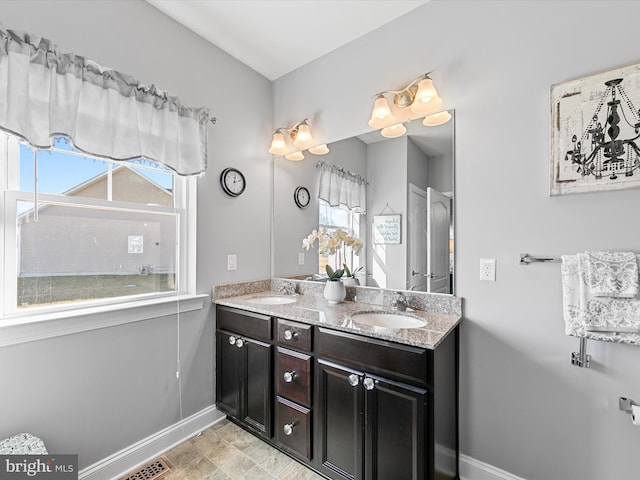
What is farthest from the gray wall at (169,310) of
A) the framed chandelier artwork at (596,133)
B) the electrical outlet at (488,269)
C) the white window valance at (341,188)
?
the framed chandelier artwork at (596,133)

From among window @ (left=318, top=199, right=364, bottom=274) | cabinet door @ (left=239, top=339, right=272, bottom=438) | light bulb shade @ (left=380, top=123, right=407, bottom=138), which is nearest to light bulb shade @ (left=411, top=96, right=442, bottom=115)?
light bulb shade @ (left=380, top=123, right=407, bottom=138)

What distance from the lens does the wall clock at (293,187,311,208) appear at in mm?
2387

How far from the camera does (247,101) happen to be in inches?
93.5

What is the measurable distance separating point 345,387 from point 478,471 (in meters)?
0.87

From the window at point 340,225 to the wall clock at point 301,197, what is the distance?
0.13 metres

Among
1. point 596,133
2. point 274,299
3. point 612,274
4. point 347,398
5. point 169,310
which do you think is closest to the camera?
point 612,274

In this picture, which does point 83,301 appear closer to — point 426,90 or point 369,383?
point 369,383

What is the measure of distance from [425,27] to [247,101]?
4.48 feet

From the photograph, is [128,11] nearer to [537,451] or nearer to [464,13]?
[464,13]

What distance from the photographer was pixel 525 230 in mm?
1464

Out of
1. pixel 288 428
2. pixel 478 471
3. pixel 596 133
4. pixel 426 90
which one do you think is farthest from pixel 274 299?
pixel 596 133

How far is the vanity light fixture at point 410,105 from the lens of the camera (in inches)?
65.9

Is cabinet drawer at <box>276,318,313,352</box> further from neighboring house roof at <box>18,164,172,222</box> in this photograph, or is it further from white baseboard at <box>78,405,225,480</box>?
neighboring house roof at <box>18,164,172,222</box>

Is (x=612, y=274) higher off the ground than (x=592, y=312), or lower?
higher
